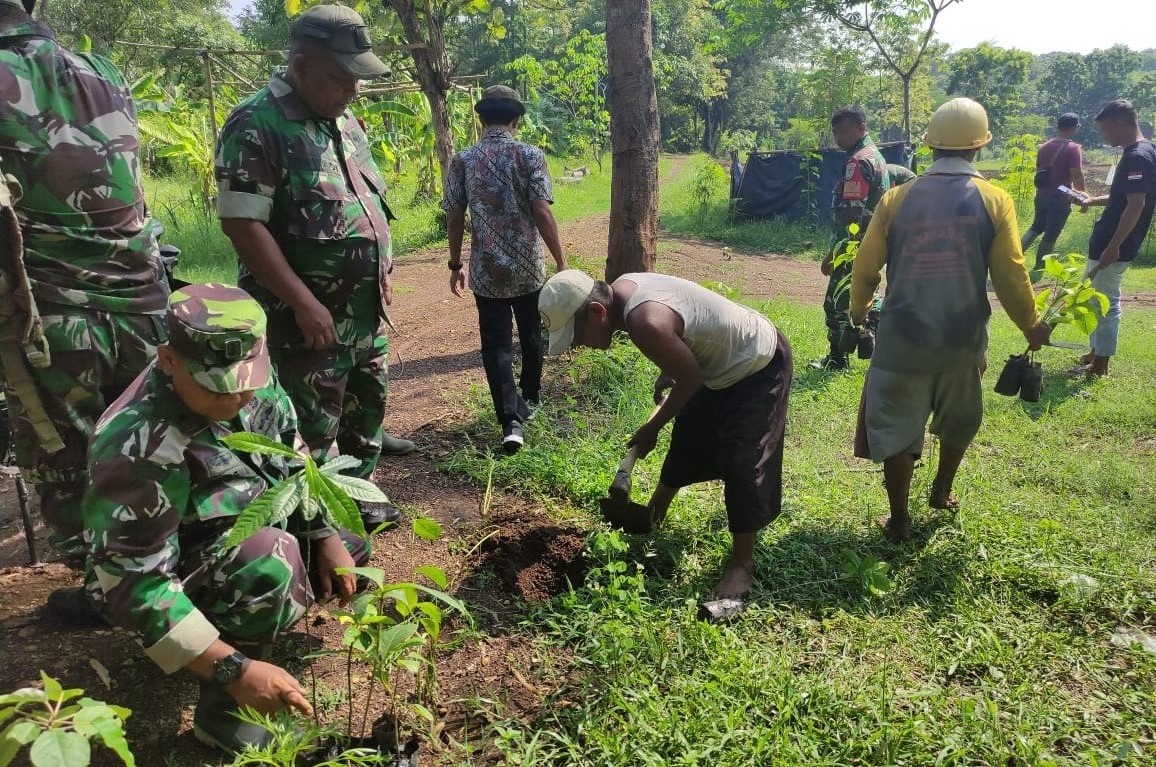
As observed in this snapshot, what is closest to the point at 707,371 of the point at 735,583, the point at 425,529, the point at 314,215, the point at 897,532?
the point at 735,583

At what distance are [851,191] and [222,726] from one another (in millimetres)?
4910

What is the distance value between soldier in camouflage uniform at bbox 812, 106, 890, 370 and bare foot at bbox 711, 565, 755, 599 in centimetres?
278

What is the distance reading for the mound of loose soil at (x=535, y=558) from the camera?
281 centimetres

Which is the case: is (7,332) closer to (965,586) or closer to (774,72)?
(965,586)

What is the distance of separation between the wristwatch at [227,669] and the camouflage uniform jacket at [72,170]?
1.27 meters

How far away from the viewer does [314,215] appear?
2.58m

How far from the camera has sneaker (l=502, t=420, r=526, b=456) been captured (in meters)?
3.81

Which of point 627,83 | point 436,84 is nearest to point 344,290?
point 627,83

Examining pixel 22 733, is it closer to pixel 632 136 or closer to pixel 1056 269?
pixel 1056 269

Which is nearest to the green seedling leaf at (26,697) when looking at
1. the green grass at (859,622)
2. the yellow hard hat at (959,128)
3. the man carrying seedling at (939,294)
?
the green grass at (859,622)

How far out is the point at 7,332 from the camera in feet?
7.09

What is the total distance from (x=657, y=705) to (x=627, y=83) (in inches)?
169

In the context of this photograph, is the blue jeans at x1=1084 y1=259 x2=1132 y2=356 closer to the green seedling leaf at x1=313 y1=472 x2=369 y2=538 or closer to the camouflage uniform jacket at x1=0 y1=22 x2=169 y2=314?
the green seedling leaf at x1=313 y1=472 x2=369 y2=538

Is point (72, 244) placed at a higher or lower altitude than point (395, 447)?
higher
